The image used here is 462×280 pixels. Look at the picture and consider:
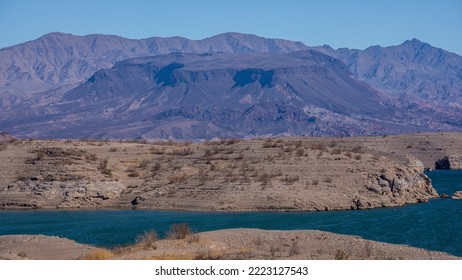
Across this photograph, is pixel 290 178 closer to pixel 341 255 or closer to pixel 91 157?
pixel 91 157

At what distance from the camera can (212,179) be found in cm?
6994

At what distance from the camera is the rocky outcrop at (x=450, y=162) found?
4700 inches

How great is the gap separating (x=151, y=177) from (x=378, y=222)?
85.3 feet

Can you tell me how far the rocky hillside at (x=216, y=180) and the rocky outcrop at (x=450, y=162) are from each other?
4721 cm

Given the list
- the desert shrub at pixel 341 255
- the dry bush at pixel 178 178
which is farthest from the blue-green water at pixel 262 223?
the desert shrub at pixel 341 255

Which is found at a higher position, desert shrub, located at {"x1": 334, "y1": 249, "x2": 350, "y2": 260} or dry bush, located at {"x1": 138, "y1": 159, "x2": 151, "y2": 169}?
dry bush, located at {"x1": 138, "y1": 159, "x2": 151, "y2": 169}

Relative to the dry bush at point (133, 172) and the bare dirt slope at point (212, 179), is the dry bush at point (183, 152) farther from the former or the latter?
the dry bush at point (133, 172)

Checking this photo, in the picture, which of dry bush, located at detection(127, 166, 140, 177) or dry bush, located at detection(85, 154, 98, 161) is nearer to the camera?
dry bush, located at detection(127, 166, 140, 177)

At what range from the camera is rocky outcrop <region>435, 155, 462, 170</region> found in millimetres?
119375

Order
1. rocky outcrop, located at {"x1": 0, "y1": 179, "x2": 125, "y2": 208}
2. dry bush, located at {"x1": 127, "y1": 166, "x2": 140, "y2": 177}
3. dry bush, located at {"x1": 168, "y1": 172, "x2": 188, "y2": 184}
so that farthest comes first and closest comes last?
1. dry bush, located at {"x1": 127, "y1": 166, "x2": 140, "y2": 177}
2. dry bush, located at {"x1": 168, "y1": 172, "x2": 188, "y2": 184}
3. rocky outcrop, located at {"x1": 0, "y1": 179, "x2": 125, "y2": 208}

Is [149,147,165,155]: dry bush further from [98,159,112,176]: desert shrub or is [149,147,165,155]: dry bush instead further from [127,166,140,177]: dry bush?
[98,159,112,176]: desert shrub

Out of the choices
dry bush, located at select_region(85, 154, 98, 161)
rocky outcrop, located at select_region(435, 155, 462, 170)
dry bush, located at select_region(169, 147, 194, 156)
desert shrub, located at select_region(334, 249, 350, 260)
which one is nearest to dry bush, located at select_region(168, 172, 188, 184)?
dry bush, located at select_region(169, 147, 194, 156)

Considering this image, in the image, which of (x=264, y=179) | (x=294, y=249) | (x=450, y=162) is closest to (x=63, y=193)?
(x=264, y=179)

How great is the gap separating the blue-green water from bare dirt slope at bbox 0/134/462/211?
2.45 m
